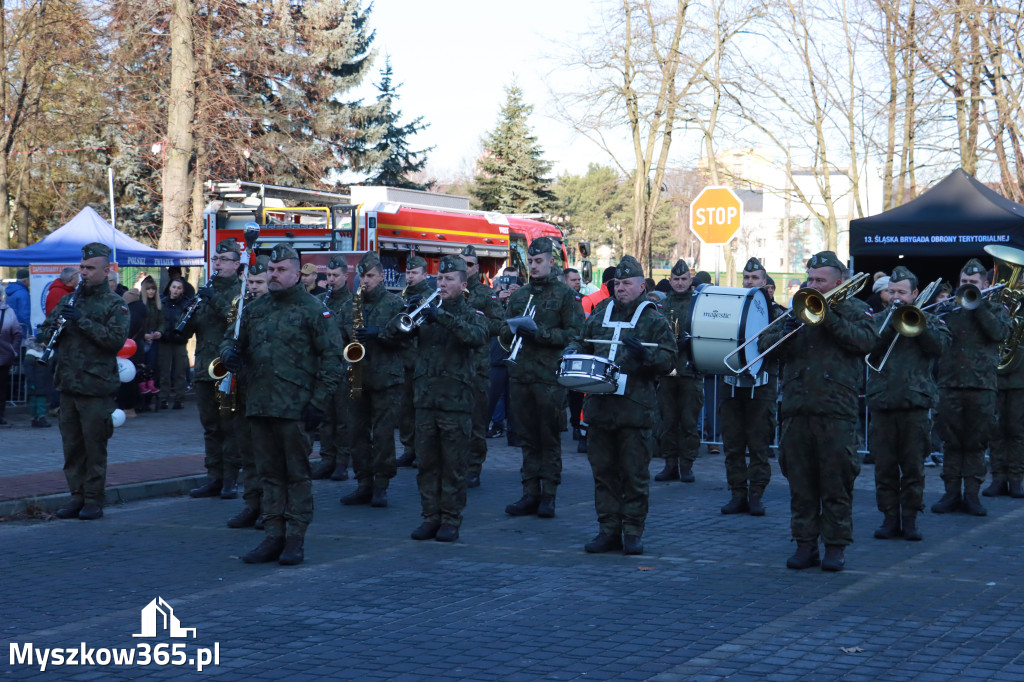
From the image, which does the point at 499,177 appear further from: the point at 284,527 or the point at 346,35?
the point at 284,527

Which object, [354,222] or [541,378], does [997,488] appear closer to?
[541,378]

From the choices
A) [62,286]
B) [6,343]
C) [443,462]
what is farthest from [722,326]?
[62,286]

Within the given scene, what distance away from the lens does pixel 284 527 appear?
809 cm

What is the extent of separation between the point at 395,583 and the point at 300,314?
6.36 feet

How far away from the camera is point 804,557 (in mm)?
7914

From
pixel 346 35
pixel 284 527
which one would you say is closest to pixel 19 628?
pixel 284 527

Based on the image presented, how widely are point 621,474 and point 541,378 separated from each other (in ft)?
5.60

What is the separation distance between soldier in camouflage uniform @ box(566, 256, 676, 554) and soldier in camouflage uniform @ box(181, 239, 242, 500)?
3618 millimetres

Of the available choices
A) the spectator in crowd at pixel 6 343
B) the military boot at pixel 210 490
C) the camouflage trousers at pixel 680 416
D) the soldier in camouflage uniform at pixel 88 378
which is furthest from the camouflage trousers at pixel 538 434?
the spectator in crowd at pixel 6 343

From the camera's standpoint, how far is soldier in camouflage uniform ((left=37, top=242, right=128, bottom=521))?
967 cm

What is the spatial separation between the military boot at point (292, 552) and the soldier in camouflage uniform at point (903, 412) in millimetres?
4429

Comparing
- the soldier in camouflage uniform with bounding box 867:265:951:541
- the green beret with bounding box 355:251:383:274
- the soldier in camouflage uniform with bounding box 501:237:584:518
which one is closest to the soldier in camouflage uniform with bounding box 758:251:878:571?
the soldier in camouflage uniform with bounding box 867:265:951:541

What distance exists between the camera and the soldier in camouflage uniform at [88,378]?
9.67 meters

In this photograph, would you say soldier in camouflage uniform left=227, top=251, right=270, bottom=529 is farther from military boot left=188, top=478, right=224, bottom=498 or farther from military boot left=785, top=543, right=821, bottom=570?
military boot left=785, top=543, right=821, bottom=570
